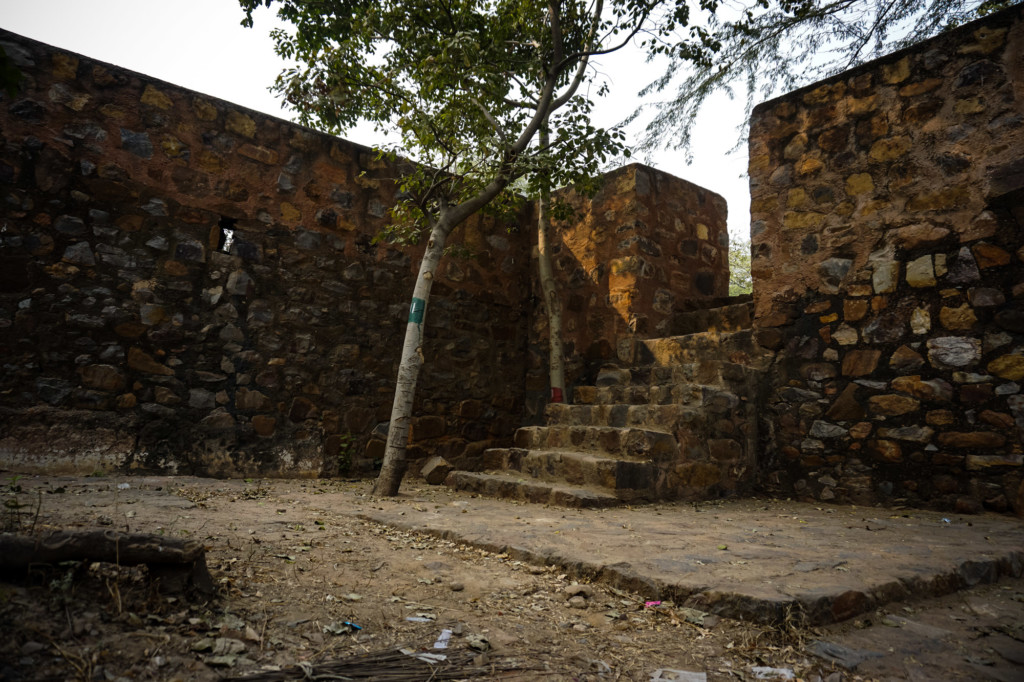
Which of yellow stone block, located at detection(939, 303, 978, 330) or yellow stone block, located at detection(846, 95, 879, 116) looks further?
yellow stone block, located at detection(846, 95, 879, 116)

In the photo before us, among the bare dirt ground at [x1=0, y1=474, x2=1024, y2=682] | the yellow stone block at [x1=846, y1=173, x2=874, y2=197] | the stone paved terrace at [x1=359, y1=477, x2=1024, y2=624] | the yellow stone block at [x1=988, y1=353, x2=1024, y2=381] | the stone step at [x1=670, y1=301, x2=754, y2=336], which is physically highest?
the yellow stone block at [x1=846, y1=173, x2=874, y2=197]

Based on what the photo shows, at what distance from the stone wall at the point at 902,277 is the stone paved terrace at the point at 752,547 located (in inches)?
14.9

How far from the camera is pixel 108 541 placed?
142 cm

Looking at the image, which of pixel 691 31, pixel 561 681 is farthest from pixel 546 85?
pixel 561 681

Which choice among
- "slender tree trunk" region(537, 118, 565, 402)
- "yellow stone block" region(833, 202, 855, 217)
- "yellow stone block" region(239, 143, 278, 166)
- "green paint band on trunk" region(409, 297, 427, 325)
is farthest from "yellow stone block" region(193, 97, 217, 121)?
"yellow stone block" region(833, 202, 855, 217)

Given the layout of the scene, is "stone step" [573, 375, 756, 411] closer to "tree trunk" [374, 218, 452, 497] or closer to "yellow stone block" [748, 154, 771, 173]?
"tree trunk" [374, 218, 452, 497]

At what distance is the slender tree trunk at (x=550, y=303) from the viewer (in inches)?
216

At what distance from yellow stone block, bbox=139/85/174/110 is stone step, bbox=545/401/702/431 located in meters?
3.37

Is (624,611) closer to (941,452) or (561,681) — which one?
Answer: (561,681)

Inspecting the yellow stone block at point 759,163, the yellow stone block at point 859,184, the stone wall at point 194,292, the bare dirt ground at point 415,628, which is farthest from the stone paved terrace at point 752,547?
the yellow stone block at point 759,163

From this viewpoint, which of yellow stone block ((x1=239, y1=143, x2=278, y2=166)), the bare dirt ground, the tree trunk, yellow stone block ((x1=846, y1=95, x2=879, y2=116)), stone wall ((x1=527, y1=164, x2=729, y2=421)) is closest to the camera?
the bare dirt ground

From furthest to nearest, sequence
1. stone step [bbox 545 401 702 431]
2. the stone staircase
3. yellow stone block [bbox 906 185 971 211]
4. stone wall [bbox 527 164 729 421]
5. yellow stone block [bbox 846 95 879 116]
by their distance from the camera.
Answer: stone wall [bbox 527 164 729 421], yellow stone block [bbox 846 95 879 116], stone step [bbox 545 401 702 431], the stone staircase, yellow stone block [bbox 906 185 971 211]

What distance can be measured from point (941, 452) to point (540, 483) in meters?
2.19

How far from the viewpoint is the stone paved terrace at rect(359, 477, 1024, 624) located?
5.63 ft
